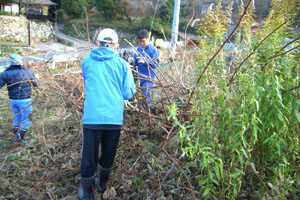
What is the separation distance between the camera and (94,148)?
2564mm

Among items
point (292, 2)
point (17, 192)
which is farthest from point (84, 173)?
point (292, 2)

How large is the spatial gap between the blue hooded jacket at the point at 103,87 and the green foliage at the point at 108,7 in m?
30.7

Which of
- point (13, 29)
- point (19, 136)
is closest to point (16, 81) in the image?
point (19, 136)

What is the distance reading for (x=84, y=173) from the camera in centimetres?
262

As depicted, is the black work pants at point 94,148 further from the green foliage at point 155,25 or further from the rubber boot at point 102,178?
the green foliage at point 155,25

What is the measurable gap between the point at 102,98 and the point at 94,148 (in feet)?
1.85

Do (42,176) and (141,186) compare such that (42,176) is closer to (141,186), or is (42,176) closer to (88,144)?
(88,144)

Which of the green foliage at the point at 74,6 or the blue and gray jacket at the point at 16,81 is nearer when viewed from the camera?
the blue and gray jacket at the point at 16,81

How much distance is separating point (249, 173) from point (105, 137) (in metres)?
1.56

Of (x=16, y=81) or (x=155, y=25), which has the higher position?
(x=155, y=25)

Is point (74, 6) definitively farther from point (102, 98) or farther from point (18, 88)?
point (102, 98)

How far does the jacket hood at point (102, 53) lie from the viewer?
2500 millimetres

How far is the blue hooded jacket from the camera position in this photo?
246cm

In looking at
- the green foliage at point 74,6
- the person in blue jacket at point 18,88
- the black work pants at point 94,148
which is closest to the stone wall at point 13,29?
the green foliage at point 74,6
